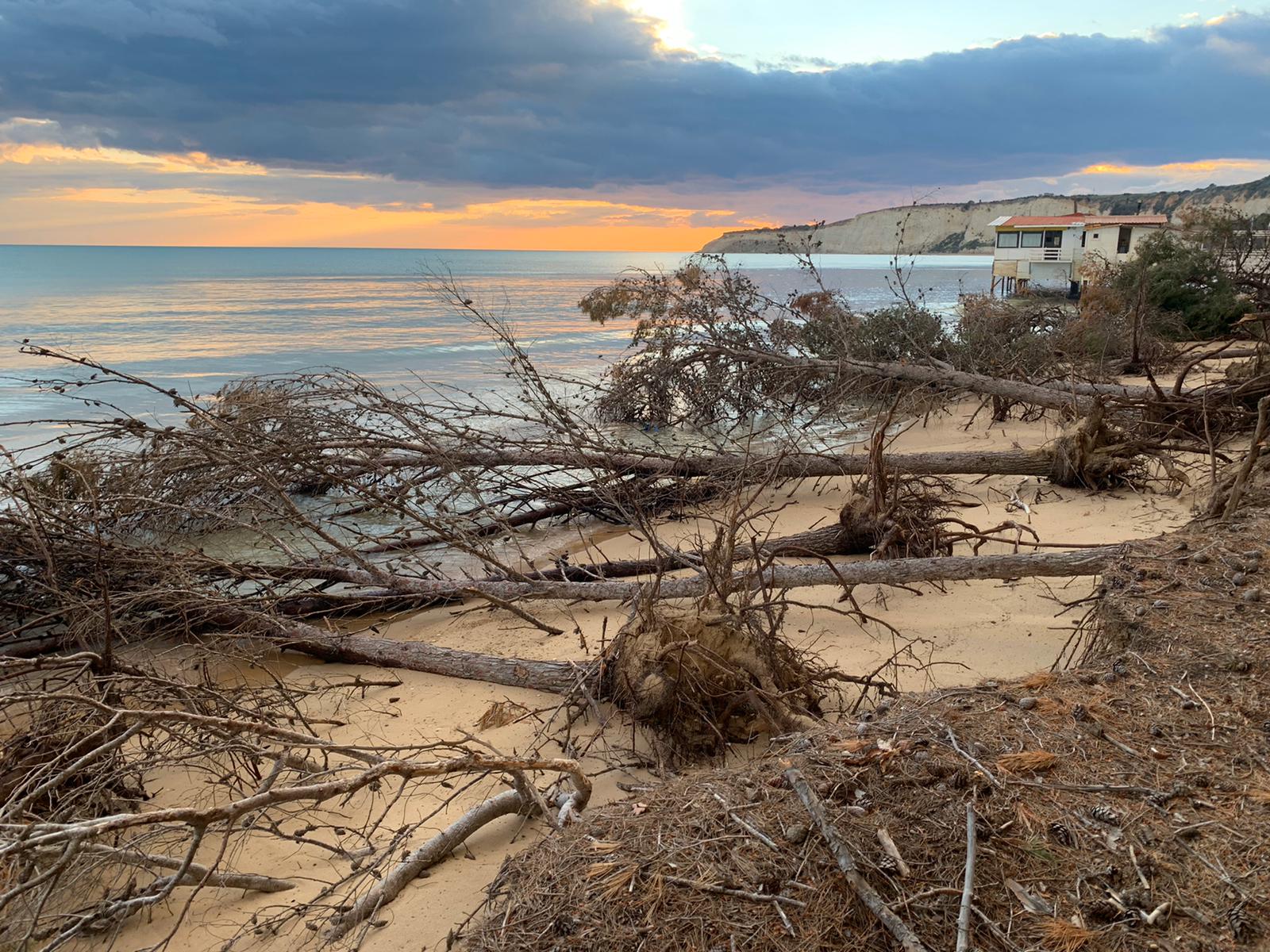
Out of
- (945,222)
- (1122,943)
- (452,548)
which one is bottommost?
(452,548)

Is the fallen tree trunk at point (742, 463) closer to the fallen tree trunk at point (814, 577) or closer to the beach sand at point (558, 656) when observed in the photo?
the beach sand at point (558, 656)

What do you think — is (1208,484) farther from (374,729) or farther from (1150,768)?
(374,729)

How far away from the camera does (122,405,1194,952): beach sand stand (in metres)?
2.99

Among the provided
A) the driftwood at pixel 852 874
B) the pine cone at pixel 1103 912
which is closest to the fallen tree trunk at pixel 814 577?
the driftwood at pixel 852 874

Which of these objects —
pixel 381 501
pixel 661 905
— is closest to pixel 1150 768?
pixel 661 905

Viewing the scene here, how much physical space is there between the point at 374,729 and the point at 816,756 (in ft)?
9.15

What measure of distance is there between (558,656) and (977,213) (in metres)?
128

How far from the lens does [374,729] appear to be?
4.50m

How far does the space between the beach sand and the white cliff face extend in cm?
2155

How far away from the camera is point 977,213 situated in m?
116

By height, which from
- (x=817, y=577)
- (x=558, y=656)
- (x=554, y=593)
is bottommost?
(x=558, y=656)

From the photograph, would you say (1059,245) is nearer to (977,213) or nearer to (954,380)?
(954,380)

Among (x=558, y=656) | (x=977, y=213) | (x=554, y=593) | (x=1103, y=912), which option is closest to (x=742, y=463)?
(x=554, y=593)

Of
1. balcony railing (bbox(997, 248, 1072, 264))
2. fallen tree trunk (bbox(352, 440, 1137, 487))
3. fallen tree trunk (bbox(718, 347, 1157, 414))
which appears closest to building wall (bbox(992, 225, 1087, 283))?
balcony railing (bbox(997, 248, 1072, 264))
